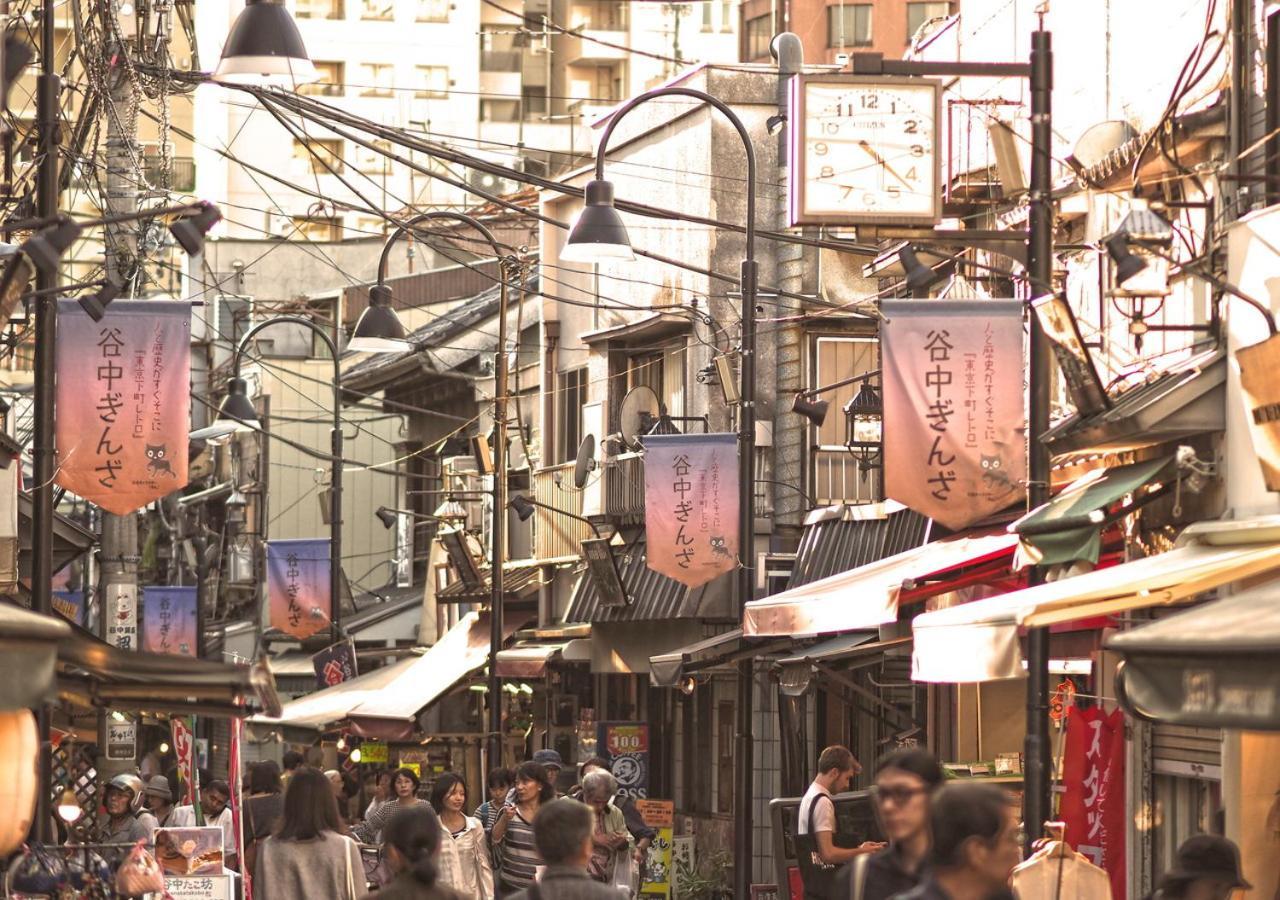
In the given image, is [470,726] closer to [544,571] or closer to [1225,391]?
[544,571]

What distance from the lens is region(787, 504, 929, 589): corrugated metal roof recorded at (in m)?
27.9

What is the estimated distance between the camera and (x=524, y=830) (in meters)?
17.5

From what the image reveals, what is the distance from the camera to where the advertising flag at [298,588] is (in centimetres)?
4419

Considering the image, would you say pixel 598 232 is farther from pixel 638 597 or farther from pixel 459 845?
pixel 638 597

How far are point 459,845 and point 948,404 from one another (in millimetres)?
5209

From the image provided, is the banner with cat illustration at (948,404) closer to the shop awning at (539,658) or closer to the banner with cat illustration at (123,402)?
the banner with cat illustration at (123,402)

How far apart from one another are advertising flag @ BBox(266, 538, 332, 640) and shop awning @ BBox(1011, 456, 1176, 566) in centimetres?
2791

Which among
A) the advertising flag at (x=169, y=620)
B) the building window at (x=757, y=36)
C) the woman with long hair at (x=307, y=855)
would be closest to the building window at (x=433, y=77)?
the building window at (x=757, y=36)

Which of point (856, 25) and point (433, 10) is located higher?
point (433, 10)

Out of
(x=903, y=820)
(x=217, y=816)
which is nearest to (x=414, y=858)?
(x=903, y=820)

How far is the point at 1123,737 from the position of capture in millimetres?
18719

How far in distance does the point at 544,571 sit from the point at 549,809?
30.2 meters

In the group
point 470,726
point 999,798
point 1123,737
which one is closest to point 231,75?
point 1123,737

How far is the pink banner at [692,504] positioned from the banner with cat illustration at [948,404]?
8016 millimetres
